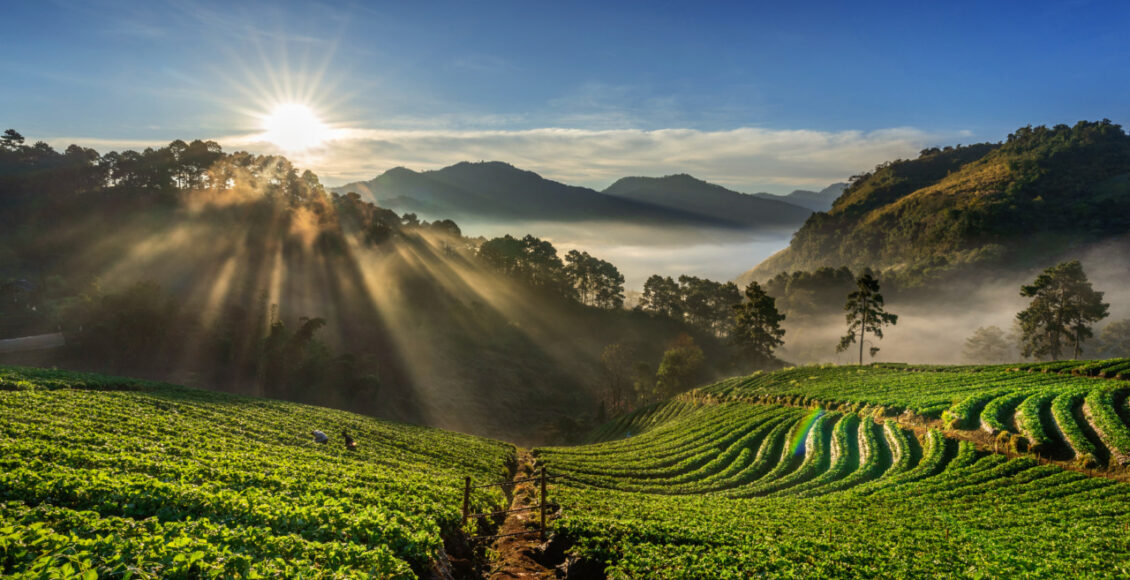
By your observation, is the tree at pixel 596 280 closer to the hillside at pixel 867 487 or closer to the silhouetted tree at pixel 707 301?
the silhouetted tree at pixel 707 301

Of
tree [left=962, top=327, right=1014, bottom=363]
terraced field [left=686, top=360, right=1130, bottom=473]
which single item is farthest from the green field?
tree [left=962, top=327, right=1014, bottom=363]

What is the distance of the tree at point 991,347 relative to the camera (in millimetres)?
138375

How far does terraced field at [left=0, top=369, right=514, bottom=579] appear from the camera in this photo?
9797mm

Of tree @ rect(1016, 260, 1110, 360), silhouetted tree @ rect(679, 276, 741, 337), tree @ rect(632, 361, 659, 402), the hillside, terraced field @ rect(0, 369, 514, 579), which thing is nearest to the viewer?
terraced field @ rect(0, 369, 514, 579)

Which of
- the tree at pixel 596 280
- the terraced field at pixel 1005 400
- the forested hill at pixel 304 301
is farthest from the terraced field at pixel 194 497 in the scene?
the tree at pixel 596 280

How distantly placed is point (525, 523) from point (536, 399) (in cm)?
8859

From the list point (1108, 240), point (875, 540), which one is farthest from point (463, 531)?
point (1108, 240)

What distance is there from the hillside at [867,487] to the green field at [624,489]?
0.16m

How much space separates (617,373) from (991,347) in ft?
349

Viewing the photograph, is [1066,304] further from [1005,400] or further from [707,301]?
[707,301]

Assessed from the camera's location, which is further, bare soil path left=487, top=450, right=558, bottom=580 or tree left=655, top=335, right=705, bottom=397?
tree left=655, top=335, right=705, bottom=397

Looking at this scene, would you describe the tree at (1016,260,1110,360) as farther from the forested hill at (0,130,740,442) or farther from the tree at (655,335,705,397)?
the forested hill at (0,130,740,442)

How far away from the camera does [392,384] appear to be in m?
102

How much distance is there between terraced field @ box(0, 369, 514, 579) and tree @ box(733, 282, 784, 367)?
84.0m
